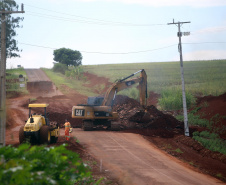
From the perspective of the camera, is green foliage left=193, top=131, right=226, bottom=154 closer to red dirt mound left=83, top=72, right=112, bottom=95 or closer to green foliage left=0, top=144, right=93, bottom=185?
green foliage left=0, top=144, right=93, bottom=185

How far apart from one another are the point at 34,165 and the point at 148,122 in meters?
27.4

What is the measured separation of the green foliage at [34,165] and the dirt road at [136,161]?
942 cm

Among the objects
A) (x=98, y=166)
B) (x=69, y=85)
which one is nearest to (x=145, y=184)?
(x=98, y=166)

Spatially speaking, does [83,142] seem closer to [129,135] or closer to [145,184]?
[129,135]

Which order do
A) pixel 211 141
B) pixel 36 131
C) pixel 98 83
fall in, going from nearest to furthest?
pixel 36 131, pixel 211 141, pixel 98 83

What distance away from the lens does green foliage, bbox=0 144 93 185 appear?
515cm

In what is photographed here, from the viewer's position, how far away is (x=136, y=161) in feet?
64.2

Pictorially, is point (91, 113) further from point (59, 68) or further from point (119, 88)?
point (59, 68)

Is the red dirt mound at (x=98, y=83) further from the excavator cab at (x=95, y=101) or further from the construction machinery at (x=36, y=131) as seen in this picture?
the construction machinery at (x=36, y=131)

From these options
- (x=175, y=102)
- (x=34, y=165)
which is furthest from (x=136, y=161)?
(x=175, y=102)

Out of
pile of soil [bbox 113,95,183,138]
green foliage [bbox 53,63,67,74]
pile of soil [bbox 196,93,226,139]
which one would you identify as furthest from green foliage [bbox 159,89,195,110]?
green foliage [bbox 53,63,67,74]

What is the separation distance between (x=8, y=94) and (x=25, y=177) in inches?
1906

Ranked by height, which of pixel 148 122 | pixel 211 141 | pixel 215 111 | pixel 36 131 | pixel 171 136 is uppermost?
pixel 215 111

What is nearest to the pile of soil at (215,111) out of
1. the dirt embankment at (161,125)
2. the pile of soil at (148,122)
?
the dirt embankment at (161,125)
